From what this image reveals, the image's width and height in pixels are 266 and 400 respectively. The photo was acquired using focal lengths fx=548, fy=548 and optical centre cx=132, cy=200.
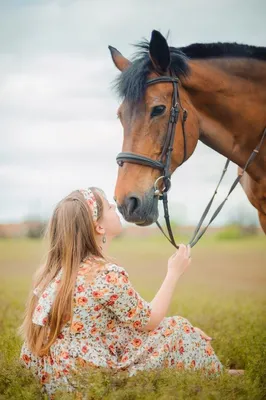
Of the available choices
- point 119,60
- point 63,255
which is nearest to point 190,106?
point 119,60

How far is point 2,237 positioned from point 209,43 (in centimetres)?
657

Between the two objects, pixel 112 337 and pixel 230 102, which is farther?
pixel 230 102

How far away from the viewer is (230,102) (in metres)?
3.82

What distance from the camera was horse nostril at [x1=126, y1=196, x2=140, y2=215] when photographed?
10.7 ft

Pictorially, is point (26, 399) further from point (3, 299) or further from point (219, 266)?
point (219, 266)

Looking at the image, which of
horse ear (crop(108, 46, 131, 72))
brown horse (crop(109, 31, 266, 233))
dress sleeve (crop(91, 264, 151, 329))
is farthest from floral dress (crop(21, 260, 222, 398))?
horse ear (crop(108, 46, 131, 72))

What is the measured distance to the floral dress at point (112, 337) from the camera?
297cm

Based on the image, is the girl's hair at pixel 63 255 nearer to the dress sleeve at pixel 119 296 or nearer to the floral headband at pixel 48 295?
the floral headband at pixel 48 295

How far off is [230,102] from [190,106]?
0.32 metres

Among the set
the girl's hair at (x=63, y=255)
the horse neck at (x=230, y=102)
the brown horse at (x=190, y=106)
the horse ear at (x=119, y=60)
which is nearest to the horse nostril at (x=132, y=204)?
the brown horse at (x=190, y=106)

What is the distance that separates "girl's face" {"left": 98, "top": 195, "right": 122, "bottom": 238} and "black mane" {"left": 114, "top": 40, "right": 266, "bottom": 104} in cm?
73

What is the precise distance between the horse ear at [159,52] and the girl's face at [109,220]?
Answer: 3.22 feet

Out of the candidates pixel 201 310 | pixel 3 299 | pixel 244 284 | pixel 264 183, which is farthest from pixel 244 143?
pixel 244 284

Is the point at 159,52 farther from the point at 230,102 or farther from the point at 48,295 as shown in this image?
the point at 48,295
